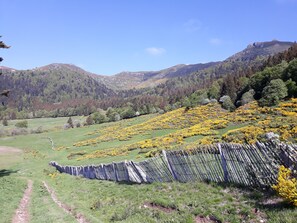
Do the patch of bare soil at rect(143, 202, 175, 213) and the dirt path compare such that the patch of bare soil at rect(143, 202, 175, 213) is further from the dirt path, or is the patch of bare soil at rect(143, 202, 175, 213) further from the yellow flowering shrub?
the dirt path

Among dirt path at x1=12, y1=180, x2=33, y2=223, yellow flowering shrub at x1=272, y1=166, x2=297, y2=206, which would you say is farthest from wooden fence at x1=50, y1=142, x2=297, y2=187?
dirt path at x1=12, y1=180, x2=33, y2=223

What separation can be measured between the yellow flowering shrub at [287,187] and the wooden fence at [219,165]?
1.70 ft

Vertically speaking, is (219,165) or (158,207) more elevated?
(219,165)

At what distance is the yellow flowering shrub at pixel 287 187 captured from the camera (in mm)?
9523

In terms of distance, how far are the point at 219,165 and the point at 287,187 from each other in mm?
4398

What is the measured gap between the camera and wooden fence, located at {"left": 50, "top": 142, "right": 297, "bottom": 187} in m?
11.2

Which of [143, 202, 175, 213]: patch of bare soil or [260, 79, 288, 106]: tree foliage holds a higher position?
[260, 79, 288, 106]: tree foliage

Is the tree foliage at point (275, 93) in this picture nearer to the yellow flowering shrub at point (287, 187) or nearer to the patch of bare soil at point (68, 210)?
the patch of bare soil at point (68, 210)

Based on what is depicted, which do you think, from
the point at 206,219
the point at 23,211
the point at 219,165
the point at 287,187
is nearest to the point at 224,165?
the point at 219,165

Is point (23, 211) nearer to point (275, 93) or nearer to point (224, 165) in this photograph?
point (224, 165)

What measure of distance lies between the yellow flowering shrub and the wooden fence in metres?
0.52

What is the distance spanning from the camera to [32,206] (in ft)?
58.5

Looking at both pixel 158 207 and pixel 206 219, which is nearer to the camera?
pixel 206 219

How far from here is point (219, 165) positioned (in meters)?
13.9
